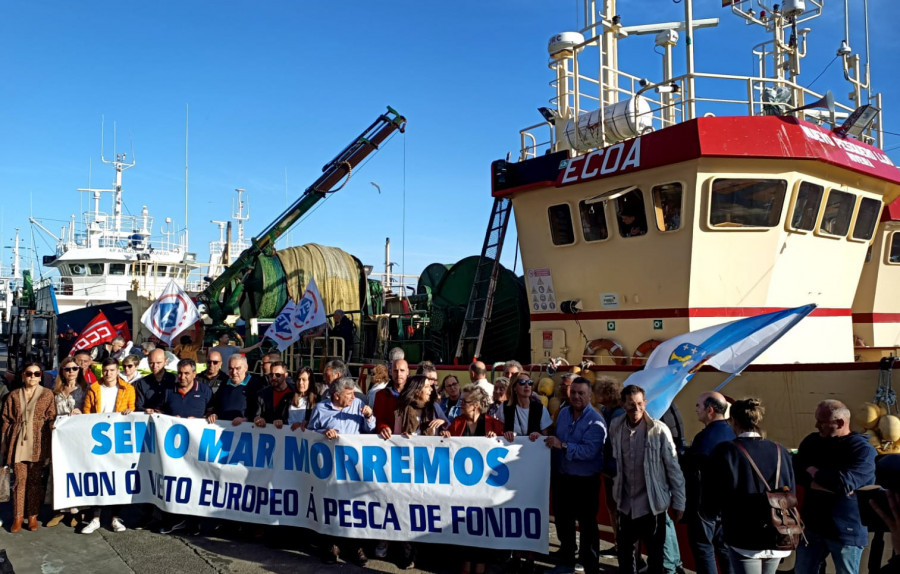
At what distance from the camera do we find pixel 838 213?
958 cm

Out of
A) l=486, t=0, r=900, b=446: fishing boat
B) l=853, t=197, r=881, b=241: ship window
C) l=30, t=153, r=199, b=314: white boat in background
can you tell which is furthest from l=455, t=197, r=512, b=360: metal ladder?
l=30, t=153, r=199, b=314: white boat in background

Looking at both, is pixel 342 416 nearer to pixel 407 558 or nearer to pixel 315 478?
pixel 315 478

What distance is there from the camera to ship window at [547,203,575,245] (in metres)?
10.3

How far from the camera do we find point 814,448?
438 centimetres

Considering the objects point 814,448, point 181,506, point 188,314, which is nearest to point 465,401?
point 814,448

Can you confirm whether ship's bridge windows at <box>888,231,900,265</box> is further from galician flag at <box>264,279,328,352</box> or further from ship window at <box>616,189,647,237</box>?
galician flag at <box>264,279,328,352</box>

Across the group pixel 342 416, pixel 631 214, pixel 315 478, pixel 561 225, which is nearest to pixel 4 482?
pixel 315 478

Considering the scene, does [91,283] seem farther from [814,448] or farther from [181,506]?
[814,448]

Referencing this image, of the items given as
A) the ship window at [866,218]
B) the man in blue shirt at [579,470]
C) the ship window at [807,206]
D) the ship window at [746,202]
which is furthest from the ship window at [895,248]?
the man in blue shirt at [579,470]

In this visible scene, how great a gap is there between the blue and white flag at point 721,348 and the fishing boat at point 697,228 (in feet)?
3.56

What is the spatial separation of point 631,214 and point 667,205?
0.52 meters

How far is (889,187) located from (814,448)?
7435mm

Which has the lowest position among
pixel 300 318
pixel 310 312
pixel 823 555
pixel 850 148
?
pixel 823 555

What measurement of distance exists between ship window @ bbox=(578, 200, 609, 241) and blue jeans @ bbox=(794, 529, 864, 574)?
5.90 meters
